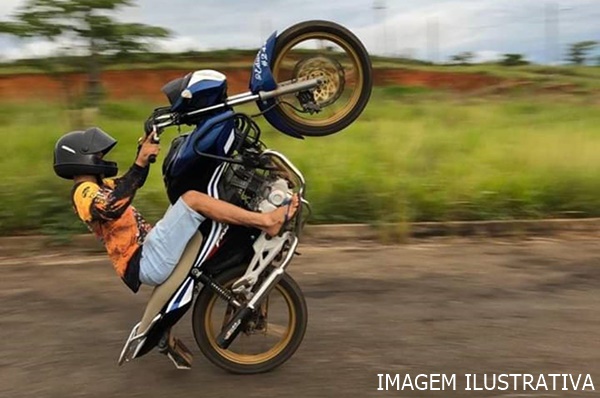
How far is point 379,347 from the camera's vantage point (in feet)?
16.5

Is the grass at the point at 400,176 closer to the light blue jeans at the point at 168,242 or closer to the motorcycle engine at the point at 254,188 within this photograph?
the motorcycle engine at the point at 254,188

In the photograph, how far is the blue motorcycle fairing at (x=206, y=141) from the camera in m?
4.23

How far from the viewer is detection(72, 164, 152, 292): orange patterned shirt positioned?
4.22 metres

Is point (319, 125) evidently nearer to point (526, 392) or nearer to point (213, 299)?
point (213, 299)

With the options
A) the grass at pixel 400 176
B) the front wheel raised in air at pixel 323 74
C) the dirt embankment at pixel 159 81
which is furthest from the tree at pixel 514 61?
the front wheel raised in air at pixel 323 74

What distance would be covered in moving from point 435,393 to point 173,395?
1.47 m

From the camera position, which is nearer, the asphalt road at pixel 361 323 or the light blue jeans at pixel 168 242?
the light blue jeans at pixel 168 242

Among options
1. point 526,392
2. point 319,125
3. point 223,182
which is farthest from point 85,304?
point 526,392

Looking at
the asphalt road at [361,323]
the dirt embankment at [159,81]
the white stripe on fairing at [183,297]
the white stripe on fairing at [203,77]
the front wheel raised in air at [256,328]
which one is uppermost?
the dirt embankment at [159,81]

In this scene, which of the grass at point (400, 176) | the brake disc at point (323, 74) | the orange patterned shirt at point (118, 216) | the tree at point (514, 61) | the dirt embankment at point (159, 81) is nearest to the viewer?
the orange patterned shirt at point (118, 216)

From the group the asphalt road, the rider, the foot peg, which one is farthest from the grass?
the foot peg

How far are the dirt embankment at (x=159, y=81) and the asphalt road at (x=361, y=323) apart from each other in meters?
15.6

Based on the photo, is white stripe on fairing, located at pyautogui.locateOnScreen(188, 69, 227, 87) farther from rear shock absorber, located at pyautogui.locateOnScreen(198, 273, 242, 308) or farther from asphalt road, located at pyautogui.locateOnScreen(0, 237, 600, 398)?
asphalt road, located at pyautogui.locateOnScreen(0, 237, 600, 398)

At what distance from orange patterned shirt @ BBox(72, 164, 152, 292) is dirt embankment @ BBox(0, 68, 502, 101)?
59.1ft
